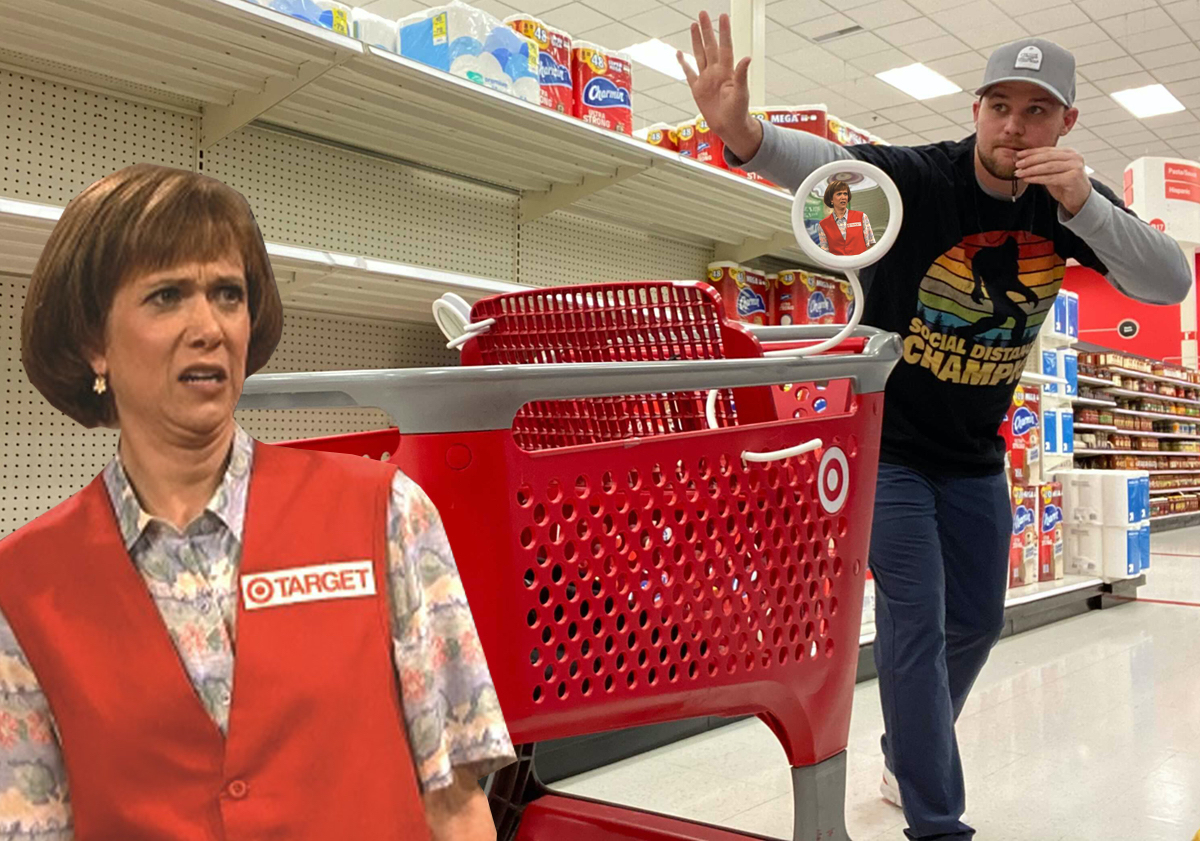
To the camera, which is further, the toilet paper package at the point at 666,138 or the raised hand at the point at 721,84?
the toilet paper package at the point at 666,138

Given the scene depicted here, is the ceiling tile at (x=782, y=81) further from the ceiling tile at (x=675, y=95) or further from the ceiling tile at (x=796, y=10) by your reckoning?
the ceiling tile at (x=796, y=10)

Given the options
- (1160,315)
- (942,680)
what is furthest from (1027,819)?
(1160,315)

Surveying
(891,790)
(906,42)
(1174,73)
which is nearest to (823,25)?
(906,42)

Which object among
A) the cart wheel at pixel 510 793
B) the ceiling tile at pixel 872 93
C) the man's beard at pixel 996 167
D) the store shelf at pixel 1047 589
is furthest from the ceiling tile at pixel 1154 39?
the cart wheel at pixel 510 793

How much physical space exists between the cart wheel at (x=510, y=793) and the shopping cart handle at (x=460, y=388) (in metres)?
0.89

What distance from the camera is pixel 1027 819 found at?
2.33 meters

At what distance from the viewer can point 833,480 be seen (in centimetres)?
132

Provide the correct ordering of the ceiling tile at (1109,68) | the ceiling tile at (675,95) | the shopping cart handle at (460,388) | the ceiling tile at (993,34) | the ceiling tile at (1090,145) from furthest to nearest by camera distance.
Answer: the ceiling tile at (1090,145), the ceiling tile at (675,95), the ceiling tile at (1109,68), the ceiling tile at (993,34), the shopping cart handle at (460,388)

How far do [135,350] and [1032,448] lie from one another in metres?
5.00

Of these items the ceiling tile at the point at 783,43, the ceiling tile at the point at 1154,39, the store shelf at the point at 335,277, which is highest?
the ceiling tile at the point at 1154,39

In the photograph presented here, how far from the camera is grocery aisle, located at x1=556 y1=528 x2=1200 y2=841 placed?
2.30 metres

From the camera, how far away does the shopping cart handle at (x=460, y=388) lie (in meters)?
0.86

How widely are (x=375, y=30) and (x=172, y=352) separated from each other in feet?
7.57

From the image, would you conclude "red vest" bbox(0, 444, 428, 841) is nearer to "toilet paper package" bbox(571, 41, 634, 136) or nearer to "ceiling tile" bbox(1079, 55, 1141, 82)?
"toilet paper package" bbox(571, 41, 634, 136)
